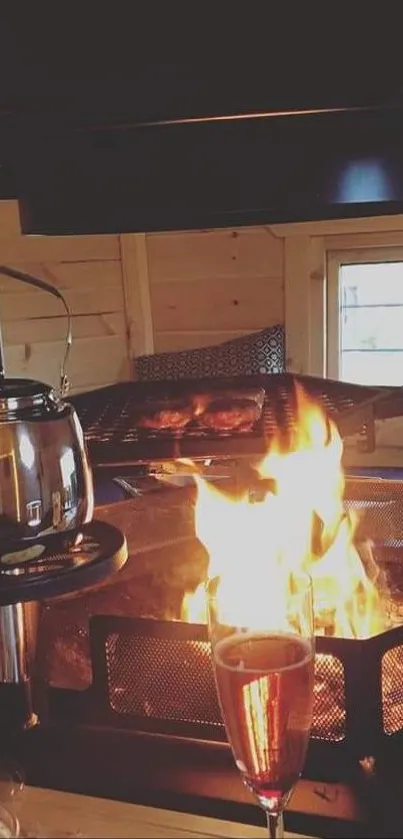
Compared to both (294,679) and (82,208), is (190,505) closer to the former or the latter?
(82,208)

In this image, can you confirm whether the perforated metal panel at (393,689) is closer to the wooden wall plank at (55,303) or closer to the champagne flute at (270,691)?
the champagne flute at (270,691)

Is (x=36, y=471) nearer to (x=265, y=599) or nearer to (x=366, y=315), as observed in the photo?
(x=265, y=599)

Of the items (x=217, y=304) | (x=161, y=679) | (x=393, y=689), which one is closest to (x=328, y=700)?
(x=393, y=689)

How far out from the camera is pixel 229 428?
58.6 inches

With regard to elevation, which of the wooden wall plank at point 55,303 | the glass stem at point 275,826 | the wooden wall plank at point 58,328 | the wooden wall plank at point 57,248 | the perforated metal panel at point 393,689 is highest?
the wooden wall plank at point 57,248

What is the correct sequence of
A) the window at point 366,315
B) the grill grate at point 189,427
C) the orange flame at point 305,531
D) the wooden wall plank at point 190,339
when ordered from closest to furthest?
the orange flame at point 305,531 → the grill grate at point 189,427 → the window at point 366,315 → the wooden wall plank at point 190,339

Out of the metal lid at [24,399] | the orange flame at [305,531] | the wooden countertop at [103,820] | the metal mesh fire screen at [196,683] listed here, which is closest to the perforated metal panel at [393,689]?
the metal mesh fire screen at [196,683]

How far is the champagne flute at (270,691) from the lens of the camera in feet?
2.30

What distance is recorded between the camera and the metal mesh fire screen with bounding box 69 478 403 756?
3.03 ft

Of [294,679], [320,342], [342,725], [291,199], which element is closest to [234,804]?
[342,725]

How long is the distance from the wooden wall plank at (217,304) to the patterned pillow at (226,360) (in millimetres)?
86

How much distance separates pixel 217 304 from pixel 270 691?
2783 millimetres

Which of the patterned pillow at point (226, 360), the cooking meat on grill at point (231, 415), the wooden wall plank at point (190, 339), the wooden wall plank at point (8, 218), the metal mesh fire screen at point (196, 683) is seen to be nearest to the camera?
the metal mesh fire screen at point (196, 683)

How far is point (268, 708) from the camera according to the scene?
700mm
